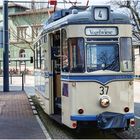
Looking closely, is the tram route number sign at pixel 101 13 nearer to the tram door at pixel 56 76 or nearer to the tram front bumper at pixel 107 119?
the tram front bumper at pixel 107 119

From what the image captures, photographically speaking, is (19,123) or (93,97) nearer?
(93,97)

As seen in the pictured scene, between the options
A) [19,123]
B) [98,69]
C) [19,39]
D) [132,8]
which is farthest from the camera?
[19,39]

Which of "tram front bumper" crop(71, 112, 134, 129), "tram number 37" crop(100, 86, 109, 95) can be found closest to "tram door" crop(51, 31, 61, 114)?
"tram front bumper" crop(71, 112, 134, 129)

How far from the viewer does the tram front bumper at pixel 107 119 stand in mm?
11047

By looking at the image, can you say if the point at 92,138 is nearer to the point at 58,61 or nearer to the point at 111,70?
the point at 111,70

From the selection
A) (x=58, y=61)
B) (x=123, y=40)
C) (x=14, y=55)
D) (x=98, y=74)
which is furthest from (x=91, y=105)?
(x=14, y=55)

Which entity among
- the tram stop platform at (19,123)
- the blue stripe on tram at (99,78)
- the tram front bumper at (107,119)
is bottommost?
the tram stop platform at (19,123)

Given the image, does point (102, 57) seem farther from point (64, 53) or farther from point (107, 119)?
point (107, 119)

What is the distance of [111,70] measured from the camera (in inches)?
450

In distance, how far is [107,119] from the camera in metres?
11.1

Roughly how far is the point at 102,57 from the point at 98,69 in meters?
0.31

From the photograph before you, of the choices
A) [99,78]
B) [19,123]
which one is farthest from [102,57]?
[19,123]

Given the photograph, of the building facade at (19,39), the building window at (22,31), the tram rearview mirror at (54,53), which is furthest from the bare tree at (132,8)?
the tram rearview mirror at (54,53)

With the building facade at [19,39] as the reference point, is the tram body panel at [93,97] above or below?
below
